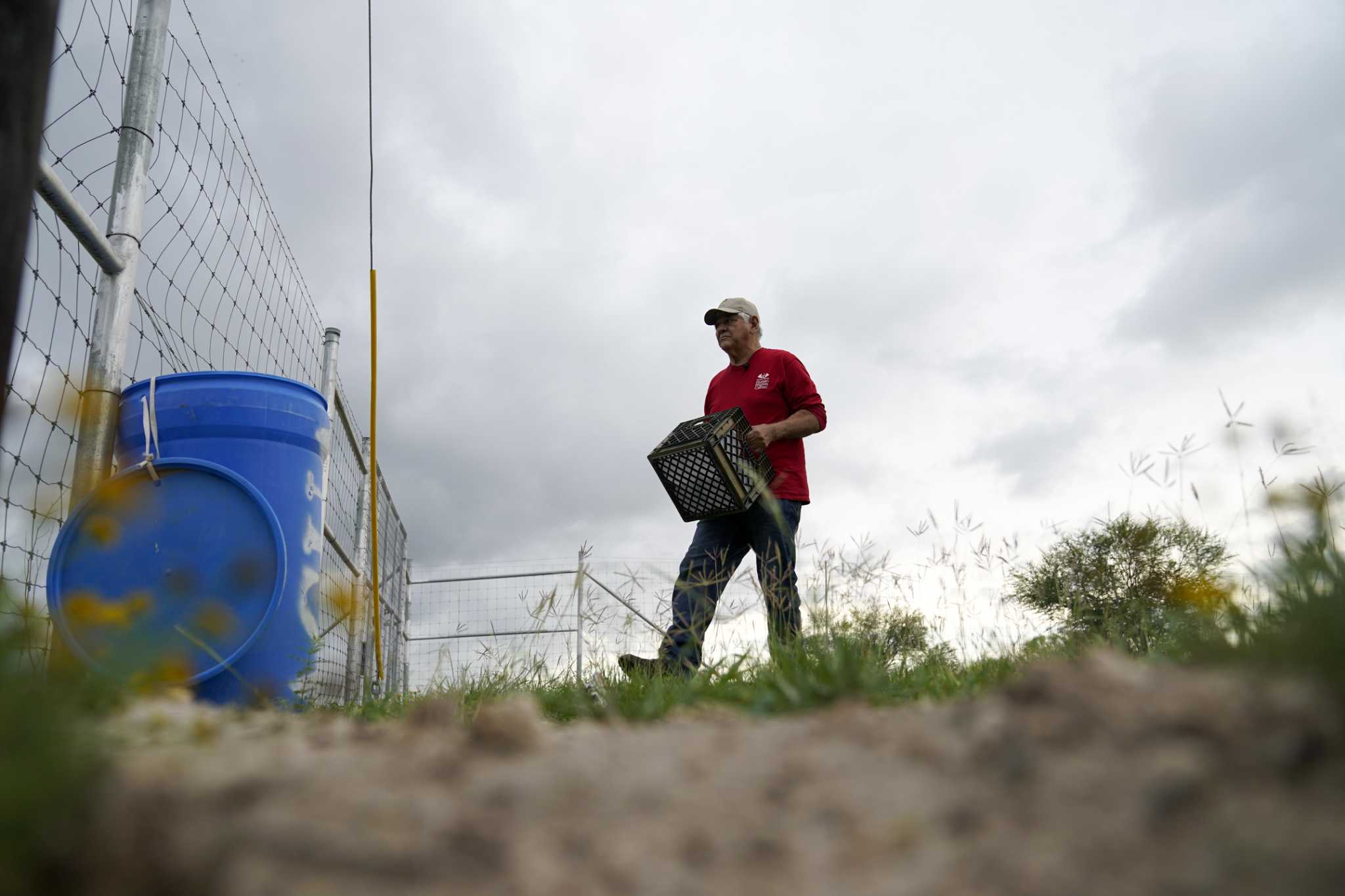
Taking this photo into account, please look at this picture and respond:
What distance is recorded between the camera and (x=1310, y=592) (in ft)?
4.91

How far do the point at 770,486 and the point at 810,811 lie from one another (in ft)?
10.2

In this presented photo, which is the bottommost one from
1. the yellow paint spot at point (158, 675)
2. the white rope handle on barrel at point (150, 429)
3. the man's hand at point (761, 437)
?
the yellow paint spot at point (158, 675)

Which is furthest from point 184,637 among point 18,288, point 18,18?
point 18,18

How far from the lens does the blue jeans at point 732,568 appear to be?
10.5ft

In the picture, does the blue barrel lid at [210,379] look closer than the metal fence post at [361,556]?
Yes

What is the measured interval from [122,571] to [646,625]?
233 cm

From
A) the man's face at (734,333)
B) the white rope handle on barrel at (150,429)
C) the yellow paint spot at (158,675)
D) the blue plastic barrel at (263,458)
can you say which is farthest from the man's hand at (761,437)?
the yellow paint spot at (158,675)

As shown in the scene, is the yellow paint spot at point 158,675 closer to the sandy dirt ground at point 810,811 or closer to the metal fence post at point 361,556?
the sandy dirt ground at point 810,811

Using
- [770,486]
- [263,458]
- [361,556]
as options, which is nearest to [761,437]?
[770,486]

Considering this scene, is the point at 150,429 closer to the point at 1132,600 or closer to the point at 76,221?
the point at 76,221

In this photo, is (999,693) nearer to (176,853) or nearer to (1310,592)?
→ (1310,592)

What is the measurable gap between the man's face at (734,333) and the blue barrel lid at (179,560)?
96.7 inches

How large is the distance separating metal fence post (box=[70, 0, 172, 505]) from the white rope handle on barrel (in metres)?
0.11

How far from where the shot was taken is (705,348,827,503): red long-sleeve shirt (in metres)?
4.04
